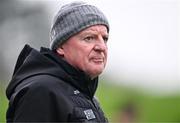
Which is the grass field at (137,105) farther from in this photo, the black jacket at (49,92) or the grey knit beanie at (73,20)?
the black jacket at (49,92)

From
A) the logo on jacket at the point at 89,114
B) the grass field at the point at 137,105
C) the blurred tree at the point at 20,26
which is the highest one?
the logo on jacket at the point at 89,114

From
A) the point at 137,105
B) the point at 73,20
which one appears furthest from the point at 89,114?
the point at 137,105

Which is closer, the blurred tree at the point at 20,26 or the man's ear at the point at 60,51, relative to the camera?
the man's ear at the point at 60,51

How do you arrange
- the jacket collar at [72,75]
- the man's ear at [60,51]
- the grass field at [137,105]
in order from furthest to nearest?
the grass field at [137,105] → the man's ear at [60,51] → the jacket collar at [72,75]

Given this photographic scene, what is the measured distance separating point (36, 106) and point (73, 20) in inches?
28.6

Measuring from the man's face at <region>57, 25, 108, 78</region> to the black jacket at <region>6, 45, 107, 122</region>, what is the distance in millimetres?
63

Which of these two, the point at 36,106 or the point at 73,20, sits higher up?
the point at 73,20

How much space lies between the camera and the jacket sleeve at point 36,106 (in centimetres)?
483

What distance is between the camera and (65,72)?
511cm

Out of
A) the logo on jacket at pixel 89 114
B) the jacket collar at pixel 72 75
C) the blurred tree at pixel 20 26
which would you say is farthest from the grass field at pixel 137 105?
the logo on jacket at pixel 89 114

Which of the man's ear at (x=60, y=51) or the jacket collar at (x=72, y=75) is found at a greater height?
the man's ear at (x=60, y=51)

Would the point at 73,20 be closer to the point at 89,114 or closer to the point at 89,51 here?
the point at 89,51

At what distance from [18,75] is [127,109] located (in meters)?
11.9

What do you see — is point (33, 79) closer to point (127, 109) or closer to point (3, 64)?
point (127, 109)
